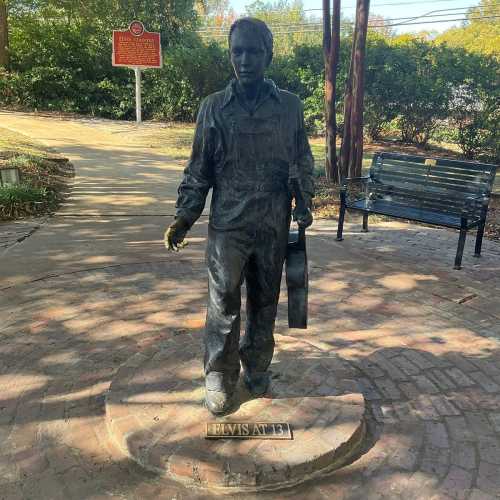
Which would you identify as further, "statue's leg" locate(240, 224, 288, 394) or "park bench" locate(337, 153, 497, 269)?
"park bench" locate(337, 153, 497, 269)

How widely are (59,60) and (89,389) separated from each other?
21.8 m

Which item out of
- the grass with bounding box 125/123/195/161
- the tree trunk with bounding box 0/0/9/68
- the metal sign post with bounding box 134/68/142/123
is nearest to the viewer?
the grass with bounding box 125/123/195/161

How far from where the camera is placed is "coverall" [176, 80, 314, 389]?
271 cm

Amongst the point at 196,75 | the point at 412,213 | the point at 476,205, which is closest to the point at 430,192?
the point at 412,213

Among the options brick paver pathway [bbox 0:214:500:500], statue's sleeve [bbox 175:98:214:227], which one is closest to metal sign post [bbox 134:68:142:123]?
brick paver pathway [bbox 0:214:500:500]

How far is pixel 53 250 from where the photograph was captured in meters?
6.12

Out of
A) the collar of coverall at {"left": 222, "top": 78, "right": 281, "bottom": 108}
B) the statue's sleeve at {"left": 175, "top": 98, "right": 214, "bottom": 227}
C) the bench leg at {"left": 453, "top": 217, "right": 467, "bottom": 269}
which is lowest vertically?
the bench leg at {"left": 453, "top": 217, "right": 467, "bottom": 269}

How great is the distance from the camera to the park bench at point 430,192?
6.19m

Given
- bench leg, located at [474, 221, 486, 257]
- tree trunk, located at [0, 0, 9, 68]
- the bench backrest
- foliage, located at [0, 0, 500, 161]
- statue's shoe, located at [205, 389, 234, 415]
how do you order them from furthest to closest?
tree trunk, located at [0, 0, 9, 68], foliage, located at [0, 0, 500, 161], the bench backrest, bench leg, located at [474, 221, 486, 257], statue's shoe, located at [205, 389, 234, 415]

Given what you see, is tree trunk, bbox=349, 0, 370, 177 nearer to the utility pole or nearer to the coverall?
the utility pole

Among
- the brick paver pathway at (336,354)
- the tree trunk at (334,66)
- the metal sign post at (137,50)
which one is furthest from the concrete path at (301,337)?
the metal sign post at (137,50)

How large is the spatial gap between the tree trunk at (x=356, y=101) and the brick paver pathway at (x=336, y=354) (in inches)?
123

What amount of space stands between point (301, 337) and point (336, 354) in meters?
0.43

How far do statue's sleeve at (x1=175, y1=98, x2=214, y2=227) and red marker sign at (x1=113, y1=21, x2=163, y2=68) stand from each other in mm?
18402
